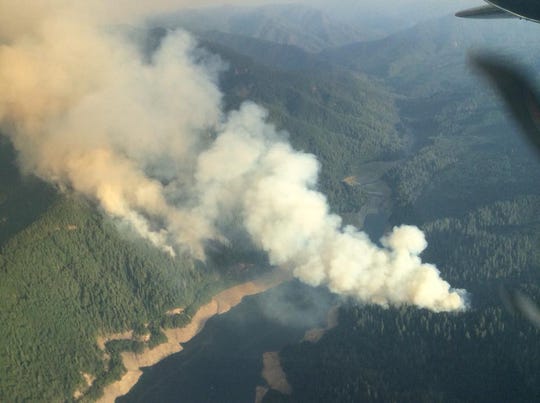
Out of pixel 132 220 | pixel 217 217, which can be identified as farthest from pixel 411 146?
pixel 132 220

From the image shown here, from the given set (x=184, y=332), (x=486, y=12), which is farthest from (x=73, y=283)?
(x=486, y=12)

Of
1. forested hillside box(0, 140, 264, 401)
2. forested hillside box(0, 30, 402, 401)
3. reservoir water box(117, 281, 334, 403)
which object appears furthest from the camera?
forested hillside box(0, 30, 402, 401)

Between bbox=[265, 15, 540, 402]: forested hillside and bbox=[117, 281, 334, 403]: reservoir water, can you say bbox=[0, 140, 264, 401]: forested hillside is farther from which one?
bbox=[265, 15, 540, 402]: forested hillside

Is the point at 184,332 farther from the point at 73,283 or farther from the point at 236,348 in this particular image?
the point at 73,283

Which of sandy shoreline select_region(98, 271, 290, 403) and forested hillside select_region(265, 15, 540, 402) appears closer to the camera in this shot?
forested hillside select_region(265, 15, 540, 402)

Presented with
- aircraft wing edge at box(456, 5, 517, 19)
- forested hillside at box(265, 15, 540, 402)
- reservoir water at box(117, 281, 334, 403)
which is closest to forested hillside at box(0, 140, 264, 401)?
reservoir water at box(117, 281, 334, 403)

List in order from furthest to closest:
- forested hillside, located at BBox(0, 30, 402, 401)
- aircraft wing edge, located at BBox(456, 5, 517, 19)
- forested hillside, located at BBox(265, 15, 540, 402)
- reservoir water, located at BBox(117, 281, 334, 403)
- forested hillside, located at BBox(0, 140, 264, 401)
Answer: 1. forested hillside, located at BBox(0, 30, 402, 401)
2. forested hillside, located at BBox(0, 140, 264, 401)
3. reservoir water, located at BBox(117, 281, 334, 403)
4. forested hillside, located at BBox(265, 15, 540, 402)
5. aircraft wing edge, located at BBox(456, 5, 517, 19)

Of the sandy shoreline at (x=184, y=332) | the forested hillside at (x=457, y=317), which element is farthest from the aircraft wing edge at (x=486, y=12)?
the sandy shoreline at (x=184, y=332)
